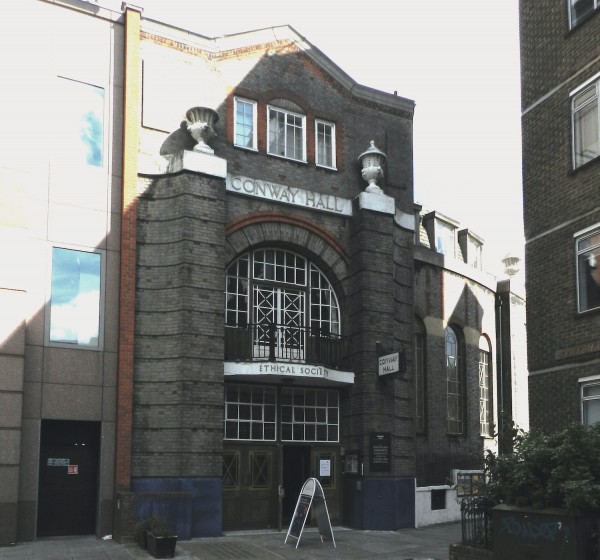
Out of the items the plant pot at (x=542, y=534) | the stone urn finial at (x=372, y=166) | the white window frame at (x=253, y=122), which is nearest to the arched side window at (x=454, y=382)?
the stone urn finial at (x=372, y=166)

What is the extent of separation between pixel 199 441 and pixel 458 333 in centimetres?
1078

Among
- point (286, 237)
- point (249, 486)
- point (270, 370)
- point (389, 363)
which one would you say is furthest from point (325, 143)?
point (249, 486)

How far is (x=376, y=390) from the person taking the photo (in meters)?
20.2

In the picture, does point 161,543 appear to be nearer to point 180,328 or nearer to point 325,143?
point 180,328

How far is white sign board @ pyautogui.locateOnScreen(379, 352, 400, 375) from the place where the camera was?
1939 cm

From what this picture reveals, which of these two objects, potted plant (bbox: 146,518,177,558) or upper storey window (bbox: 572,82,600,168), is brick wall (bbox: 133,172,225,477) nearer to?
potted plant (bbox: 146,518,177,558)

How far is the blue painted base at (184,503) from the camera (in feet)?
55.4

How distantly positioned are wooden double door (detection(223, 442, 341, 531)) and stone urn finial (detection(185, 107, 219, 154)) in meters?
7.03

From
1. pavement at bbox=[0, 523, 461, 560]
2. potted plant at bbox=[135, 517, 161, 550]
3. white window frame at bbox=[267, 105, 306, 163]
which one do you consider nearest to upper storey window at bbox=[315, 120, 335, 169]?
white window frame at bbox=[267, 105, 306, 163]

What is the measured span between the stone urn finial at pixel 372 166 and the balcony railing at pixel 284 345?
408 centimetres

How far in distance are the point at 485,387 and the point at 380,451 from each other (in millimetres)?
8141

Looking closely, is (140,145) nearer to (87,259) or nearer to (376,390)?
(87,259)

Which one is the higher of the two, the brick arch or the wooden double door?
the brick arch

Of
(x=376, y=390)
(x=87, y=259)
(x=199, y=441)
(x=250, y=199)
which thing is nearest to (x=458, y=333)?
(x=376, y=390)
